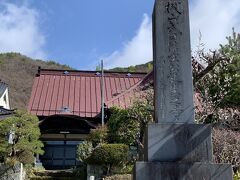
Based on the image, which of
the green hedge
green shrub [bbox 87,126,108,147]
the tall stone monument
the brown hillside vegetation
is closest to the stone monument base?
the tall stone monument

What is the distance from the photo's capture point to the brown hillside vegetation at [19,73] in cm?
5616

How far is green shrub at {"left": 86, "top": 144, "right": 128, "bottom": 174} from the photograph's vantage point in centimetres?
1675

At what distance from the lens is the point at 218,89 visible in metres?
18.8

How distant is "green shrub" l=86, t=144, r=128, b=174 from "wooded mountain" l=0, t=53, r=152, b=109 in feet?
119

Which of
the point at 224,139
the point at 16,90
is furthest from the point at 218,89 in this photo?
the point at 16,90

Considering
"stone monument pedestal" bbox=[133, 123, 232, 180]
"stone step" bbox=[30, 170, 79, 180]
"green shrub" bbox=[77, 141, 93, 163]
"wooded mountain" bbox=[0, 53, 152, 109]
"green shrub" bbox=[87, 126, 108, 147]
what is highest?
"wooded mountain" bbox=[0, 53, 152, 109]

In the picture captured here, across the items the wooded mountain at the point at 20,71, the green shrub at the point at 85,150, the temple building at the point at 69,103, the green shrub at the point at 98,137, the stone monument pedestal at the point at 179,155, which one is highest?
the wooded mountain at the point at 20,71

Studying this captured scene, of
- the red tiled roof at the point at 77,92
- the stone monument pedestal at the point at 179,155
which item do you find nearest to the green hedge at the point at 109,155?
Result: the red tiled roof at the point at 77,92

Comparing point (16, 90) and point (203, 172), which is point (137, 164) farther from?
point (16, 90)

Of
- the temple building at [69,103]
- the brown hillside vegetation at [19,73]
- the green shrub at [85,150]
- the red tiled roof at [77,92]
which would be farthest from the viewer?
the brown hillside vegetation at [19,73]

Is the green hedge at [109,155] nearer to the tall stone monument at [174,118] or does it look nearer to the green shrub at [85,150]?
the green shrub at [85,150]

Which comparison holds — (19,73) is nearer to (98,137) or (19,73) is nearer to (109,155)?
(98,137)

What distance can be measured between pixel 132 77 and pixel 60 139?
23.3 feet

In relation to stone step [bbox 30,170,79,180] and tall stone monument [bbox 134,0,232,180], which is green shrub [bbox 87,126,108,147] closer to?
stone step [bbox 30,170,79,180]
